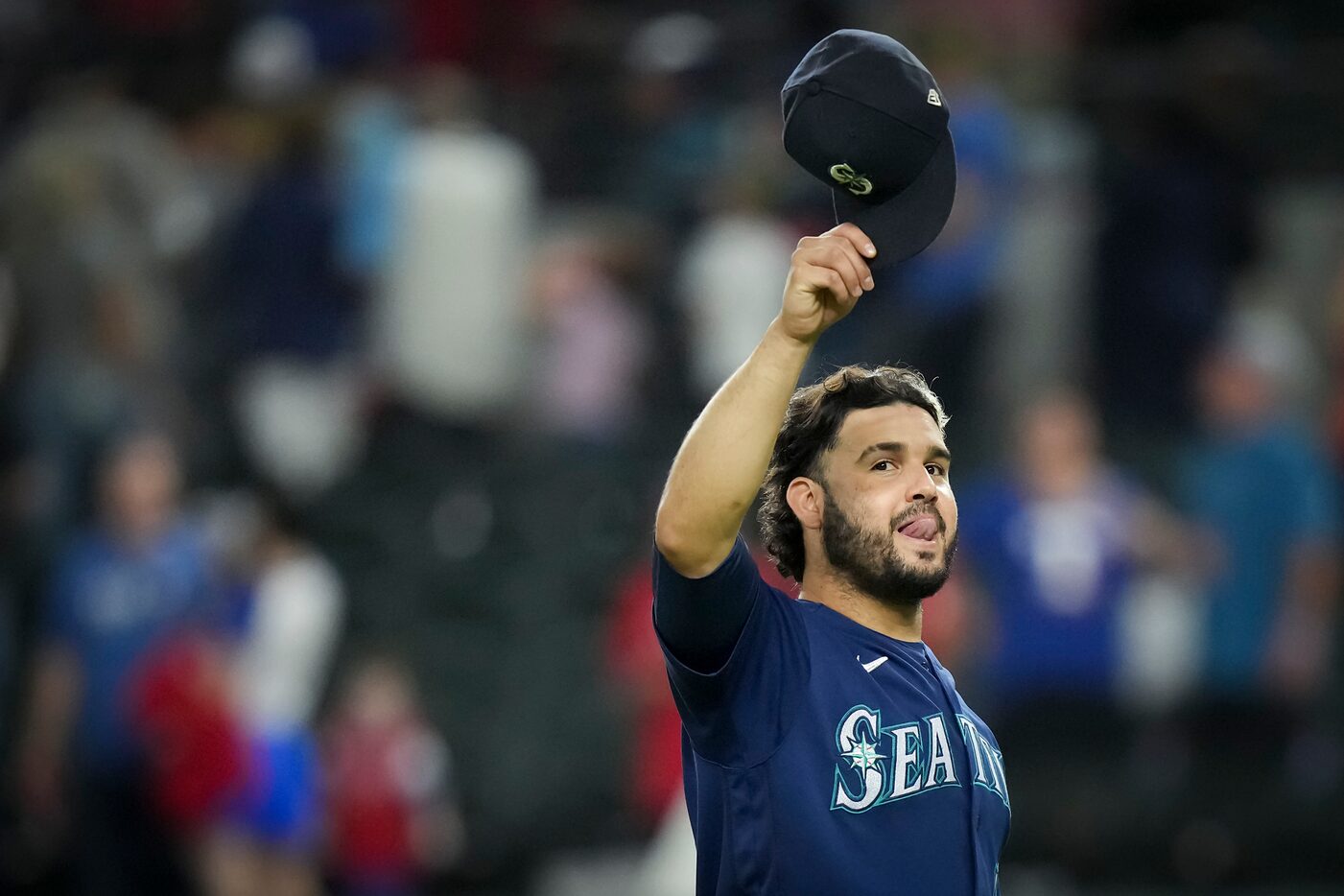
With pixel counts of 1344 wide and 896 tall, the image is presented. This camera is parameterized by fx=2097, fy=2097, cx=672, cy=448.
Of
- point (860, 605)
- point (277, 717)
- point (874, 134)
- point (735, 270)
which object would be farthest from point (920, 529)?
point (735, 270)

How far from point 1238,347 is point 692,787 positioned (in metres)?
6.01

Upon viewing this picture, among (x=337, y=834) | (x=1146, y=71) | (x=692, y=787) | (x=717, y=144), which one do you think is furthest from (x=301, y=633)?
(x=692, y=787)

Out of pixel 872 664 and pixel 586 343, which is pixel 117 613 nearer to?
pixel 586 343

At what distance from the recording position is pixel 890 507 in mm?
3363

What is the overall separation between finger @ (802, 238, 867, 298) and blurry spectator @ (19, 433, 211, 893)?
5588 millimetres

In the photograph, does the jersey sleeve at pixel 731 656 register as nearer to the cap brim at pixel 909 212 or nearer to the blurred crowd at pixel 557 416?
the cap brim at pixel 909 212

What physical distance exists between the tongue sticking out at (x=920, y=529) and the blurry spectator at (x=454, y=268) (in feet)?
19.5

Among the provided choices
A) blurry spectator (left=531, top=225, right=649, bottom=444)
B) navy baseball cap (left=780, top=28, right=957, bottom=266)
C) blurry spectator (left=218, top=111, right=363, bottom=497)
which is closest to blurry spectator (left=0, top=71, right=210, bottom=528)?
blurry spectator (left=218, top=111, right=363, bottom=497)

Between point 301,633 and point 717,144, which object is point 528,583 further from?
point 717,144

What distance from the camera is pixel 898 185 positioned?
10.7 ft

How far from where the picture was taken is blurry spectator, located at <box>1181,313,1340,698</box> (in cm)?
852

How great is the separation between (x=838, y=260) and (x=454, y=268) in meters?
6.21

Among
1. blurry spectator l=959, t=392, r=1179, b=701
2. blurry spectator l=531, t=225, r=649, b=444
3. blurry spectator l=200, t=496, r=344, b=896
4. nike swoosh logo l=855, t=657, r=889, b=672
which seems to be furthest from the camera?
blurry spectator l=531, t=225, r=649, b=444

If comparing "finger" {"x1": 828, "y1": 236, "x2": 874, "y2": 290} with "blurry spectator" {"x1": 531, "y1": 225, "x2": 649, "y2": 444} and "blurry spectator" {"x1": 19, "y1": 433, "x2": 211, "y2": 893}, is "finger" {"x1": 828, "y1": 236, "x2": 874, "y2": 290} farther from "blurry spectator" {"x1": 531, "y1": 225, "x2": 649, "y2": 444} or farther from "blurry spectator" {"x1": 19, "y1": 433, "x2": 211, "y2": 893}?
"blurry spectator" {"x1": 531, "y1": 225, "x2": 649, "y2": 444}
